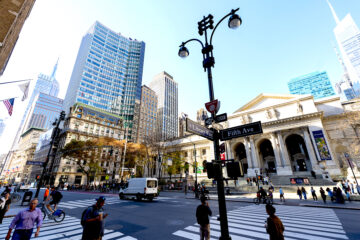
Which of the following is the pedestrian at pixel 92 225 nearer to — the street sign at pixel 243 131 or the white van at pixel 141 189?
the street sign at pixel 243 131

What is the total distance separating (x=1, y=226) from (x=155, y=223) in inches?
316

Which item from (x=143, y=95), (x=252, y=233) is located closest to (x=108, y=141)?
(x=252, y=233)

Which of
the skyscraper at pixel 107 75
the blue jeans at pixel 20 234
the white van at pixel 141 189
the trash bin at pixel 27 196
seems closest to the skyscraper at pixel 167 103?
the skyscraper at pixel 107 75

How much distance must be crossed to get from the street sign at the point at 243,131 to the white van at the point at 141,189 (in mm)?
16387

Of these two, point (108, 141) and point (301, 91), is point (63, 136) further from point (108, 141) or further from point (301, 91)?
point (301, 91)

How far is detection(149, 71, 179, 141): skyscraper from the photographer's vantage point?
108 m

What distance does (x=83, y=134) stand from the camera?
57.0 metres

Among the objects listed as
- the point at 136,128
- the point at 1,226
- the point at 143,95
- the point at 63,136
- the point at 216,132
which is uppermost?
the point at 143,95

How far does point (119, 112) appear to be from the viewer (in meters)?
87.5

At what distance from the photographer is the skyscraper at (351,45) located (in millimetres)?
116688

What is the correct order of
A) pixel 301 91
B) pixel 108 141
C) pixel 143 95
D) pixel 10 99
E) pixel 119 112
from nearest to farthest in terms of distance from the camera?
pixel 10 99
pixel 108 141
pixel 119 112
pixel 143 95
pixel 301 91

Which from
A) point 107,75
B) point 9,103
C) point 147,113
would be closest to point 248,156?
point 9,103

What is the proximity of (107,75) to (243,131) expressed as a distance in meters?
98.9

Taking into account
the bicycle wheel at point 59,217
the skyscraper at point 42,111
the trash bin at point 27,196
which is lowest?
the bicycle wheel at point 59,217
